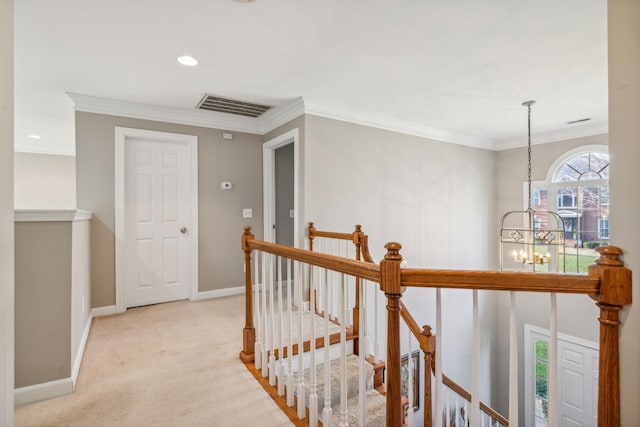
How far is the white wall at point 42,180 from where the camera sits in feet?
17.7

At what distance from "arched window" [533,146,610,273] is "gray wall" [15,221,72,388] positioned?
5.98 m

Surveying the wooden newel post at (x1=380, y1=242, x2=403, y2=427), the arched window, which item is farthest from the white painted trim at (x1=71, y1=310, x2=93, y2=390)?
the arched window

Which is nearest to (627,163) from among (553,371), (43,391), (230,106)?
(553,371)

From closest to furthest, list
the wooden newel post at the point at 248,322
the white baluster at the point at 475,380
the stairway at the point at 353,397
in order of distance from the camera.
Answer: the white baluster at the point at 475,380
the stairway at the point at 353,397
the wooden newel post at the point at 248,322

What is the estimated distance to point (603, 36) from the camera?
2.12 meters

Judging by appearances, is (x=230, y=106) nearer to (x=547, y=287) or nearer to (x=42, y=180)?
(x=547, y=287)

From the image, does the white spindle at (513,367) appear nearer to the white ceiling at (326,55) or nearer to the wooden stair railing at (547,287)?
the wooden stair railing at (547,287)

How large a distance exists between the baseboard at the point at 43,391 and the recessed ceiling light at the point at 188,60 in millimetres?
2397

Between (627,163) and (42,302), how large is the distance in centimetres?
292

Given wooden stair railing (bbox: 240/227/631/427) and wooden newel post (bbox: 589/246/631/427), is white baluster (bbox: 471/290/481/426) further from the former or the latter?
wooden newel post (bbox: 589/246/631/427)

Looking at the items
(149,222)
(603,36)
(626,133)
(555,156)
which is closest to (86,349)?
(149,222)

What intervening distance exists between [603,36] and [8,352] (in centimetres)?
380

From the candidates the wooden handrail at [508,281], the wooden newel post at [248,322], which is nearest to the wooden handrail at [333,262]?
the wooden handrail at [508,281]

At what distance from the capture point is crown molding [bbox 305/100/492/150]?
346cm
